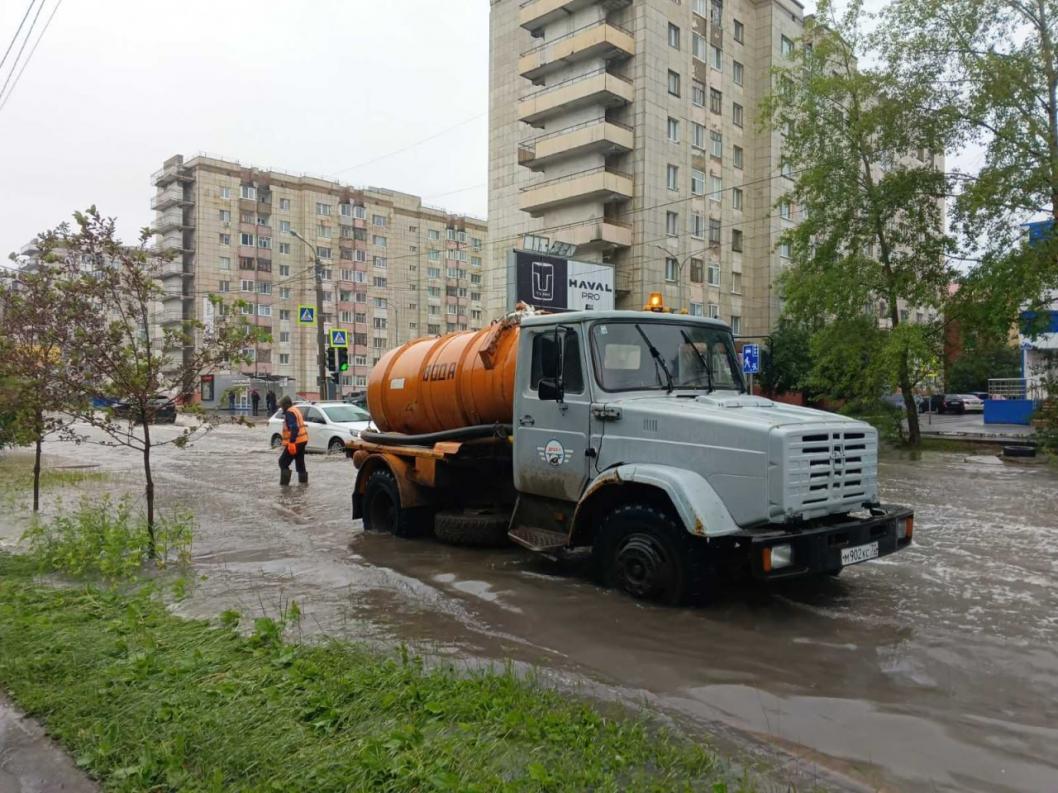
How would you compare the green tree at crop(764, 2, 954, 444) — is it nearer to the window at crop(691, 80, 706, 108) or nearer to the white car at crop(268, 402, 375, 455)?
the white car at crop(268, 402, 375, 455)

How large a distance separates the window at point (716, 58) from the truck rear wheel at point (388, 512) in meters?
43.6

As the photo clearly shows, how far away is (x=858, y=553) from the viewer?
19.4ft

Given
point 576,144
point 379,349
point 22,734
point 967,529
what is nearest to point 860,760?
point 22,734

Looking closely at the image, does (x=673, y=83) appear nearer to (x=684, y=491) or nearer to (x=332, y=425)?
(x=332, y=425)

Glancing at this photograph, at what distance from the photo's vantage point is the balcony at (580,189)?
135 feet

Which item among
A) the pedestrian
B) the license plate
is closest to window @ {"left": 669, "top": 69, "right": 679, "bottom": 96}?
the pedestrian

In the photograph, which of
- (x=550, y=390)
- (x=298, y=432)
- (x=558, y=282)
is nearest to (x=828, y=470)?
(x=550, y=390)

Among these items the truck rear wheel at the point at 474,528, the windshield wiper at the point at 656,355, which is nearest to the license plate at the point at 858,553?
the windshield wiper at the point at 656,355

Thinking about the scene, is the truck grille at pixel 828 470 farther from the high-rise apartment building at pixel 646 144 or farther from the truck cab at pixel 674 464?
the high-rise apartment building at pixel 646 144

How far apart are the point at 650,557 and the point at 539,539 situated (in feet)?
4.34

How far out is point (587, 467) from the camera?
22.2 ft

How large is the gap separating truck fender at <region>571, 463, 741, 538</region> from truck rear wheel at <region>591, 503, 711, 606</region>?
204 millimetres

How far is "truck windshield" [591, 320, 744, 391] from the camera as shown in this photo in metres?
6.80

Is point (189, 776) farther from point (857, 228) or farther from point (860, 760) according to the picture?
point (857, 228)
